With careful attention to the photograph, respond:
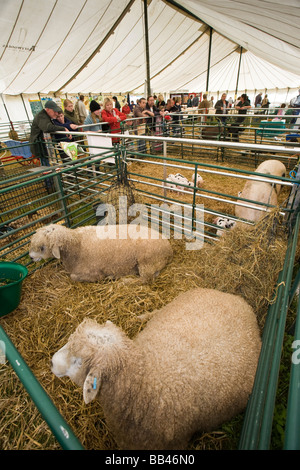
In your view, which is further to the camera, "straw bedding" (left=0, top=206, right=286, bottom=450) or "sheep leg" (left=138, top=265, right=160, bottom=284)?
"sheep leg" (left=138, top=265, right=160, bottom=284)

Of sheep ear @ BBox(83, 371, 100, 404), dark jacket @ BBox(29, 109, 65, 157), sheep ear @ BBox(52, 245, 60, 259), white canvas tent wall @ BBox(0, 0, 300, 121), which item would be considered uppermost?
white canvas tent wall @ BBox(0, 0, 300, 121)

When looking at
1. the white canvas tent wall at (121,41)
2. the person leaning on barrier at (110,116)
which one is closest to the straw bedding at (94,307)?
the white canvas tent wall at (121,41)

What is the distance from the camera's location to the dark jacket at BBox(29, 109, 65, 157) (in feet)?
17.5

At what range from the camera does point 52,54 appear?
36.1ft

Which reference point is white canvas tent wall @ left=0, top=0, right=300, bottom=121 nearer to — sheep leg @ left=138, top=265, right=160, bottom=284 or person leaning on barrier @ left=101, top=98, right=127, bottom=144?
person leaning on barrier @ left=101, top=98, right=127, bottom=144

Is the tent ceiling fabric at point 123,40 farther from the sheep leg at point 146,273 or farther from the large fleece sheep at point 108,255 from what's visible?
the sheep leg at point 146,273

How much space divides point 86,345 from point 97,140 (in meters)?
4.34

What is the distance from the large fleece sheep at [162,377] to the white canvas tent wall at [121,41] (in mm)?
5478

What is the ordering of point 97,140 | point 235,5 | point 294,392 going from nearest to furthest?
point 294,392 → point 97,140 → point 235,5

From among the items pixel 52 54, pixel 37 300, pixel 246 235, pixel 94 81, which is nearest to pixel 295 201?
pixel 246 235

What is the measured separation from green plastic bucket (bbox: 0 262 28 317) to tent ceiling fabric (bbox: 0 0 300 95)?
614 cm

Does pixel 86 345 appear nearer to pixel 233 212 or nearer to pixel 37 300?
pixel 37 300

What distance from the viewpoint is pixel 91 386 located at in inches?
56.3

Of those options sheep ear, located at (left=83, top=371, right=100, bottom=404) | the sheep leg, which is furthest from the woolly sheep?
sheep ear, located at (left=83, top=371, right=100, bottom=404)
